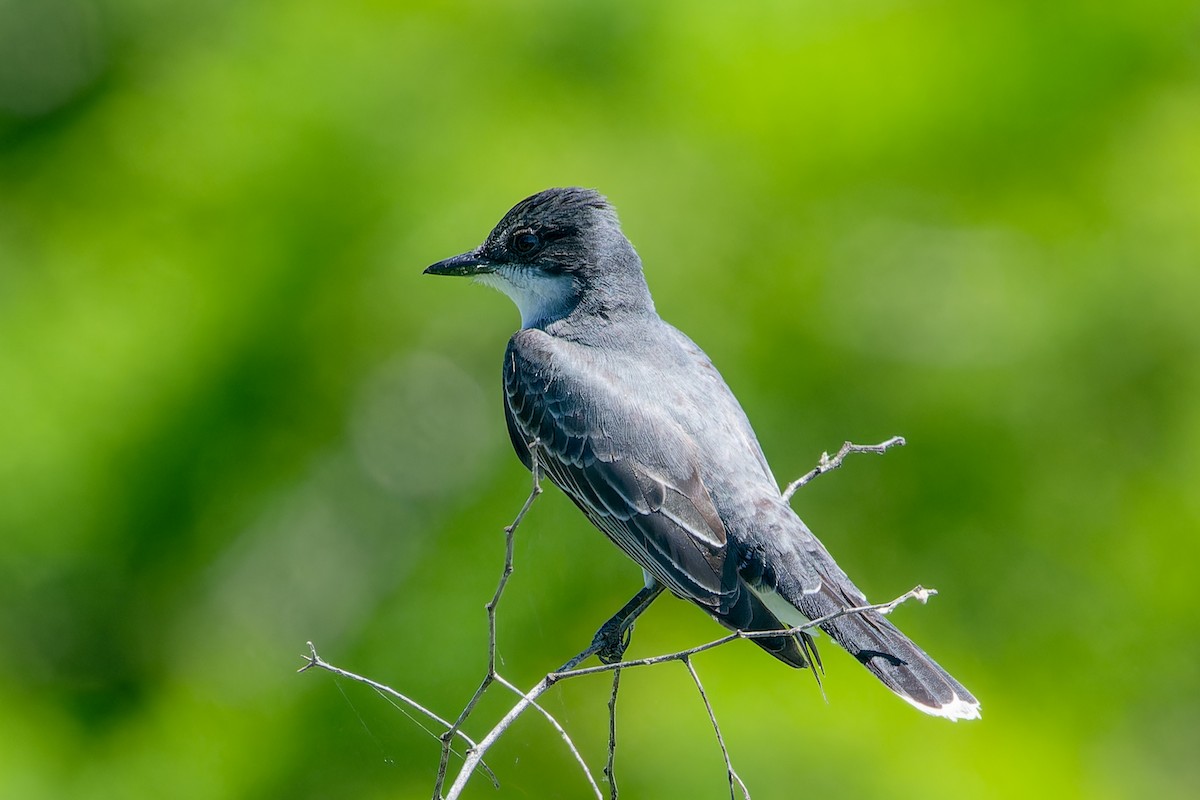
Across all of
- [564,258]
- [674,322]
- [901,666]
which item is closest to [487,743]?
[901,666]

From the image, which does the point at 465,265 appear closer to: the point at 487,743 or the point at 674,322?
the point at 674,322

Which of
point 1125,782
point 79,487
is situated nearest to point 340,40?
point 79,487

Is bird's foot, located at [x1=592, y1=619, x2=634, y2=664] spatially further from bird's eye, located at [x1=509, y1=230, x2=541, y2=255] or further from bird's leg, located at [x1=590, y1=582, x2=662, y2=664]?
bird's eye, located at [x1=509, y1=230, x2=541, y2=255]

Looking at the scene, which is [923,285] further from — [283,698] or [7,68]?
[7,68]

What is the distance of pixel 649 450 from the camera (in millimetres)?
3387

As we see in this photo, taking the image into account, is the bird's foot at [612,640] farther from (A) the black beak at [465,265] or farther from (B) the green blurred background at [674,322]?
(A) the black beak at [465,265]

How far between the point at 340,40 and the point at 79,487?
2204mm

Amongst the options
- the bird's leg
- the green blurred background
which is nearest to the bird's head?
the bird's leg

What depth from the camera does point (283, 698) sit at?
455cm

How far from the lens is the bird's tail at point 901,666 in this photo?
3.01 metres

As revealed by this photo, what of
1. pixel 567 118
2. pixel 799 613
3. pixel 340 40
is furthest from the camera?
pixel 340 40

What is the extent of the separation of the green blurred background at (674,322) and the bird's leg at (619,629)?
0.67 m

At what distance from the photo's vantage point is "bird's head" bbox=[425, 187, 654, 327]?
3727 mm

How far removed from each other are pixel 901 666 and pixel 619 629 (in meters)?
0.74
